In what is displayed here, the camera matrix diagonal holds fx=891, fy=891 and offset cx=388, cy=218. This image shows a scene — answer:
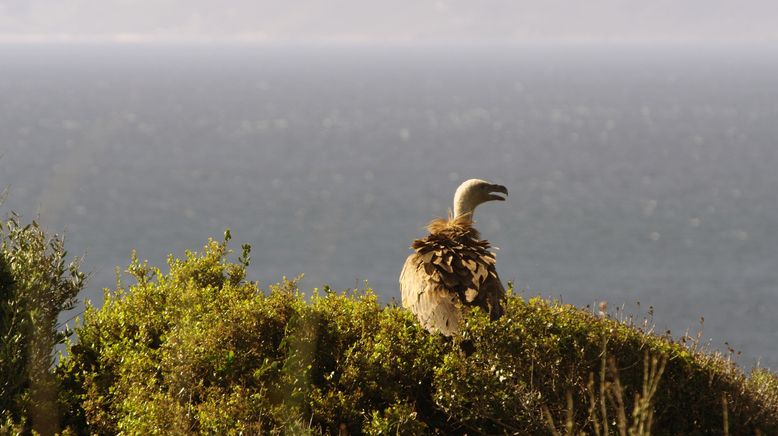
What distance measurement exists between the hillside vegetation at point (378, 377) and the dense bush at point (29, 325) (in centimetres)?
14

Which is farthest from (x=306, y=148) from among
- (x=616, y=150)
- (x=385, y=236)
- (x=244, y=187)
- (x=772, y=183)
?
(x=772, y=183)

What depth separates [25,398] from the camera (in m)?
9.18

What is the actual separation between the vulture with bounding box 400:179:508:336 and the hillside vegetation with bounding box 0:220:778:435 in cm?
30

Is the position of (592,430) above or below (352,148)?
below

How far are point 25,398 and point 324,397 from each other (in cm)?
309

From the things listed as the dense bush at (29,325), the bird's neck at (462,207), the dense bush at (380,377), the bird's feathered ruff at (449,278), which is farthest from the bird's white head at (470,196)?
the dense bush at (29,325)

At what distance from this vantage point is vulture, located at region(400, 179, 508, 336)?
10.2m

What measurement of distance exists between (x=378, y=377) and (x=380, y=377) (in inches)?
0.8

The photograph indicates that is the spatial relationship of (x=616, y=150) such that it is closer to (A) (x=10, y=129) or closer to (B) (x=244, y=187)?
(B) (x=244, y=187)

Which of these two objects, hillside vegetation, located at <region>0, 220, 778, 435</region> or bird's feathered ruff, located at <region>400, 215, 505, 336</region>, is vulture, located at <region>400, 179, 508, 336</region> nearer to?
bird's feathered ruff, located at <region>400, 215, 505, 336</region>

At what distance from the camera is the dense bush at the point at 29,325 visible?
9.24 metres

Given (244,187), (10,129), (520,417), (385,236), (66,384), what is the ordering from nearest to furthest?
1. (520,417)
2. (66,384)
3. (385,236)
4. (244,187)
5. (10,129)

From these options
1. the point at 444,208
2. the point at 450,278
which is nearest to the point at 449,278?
the point at 450,278

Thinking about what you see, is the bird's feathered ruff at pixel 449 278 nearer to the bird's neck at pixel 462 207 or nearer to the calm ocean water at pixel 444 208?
the bird's neck at pixel 462 207
